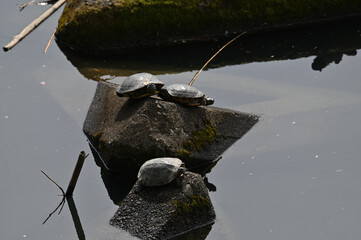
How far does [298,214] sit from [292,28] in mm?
4391

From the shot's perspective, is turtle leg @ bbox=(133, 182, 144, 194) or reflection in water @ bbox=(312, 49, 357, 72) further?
reflection in water @ bbox=(312, 49, 357, 72)

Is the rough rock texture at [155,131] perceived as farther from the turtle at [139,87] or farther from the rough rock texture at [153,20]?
the rough rock texture at [153,20]

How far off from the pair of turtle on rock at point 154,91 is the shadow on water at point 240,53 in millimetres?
1625

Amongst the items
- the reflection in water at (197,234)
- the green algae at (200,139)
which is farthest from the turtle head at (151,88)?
the reflection in water at (197,234)

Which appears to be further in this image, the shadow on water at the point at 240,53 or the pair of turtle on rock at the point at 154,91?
the shadow on water at the point at 240,53

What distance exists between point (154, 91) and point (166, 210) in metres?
1.52

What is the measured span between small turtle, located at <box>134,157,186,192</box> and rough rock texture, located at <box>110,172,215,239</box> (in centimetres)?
5

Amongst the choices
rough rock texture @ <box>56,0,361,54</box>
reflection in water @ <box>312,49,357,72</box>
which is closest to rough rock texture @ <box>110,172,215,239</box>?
reflection in water @ <box>312,49,357,72</box>

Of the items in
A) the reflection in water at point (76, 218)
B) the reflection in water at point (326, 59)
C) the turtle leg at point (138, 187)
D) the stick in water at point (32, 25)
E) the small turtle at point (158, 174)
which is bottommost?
the reflection in water at point (326, 59)

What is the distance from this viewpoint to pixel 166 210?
18.9ft

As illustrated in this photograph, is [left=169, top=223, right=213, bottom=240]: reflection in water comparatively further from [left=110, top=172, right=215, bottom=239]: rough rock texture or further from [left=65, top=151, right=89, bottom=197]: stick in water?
[left=65, top=151, right=89, bottom=197]: stick in water

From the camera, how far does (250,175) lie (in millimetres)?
6605

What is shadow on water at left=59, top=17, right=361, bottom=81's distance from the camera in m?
8.68

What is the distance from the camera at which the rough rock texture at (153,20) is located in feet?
29.5
